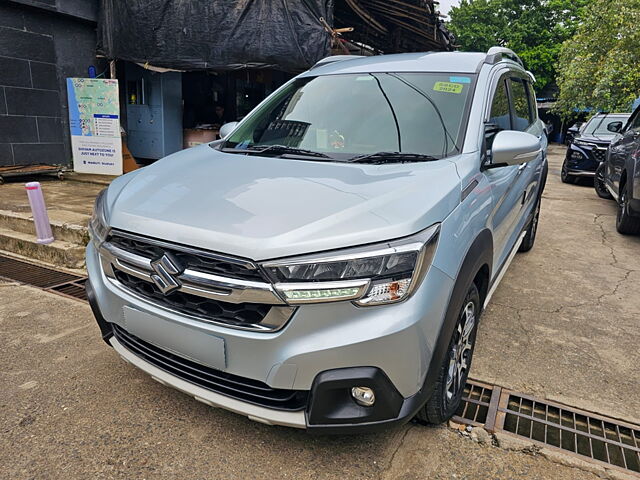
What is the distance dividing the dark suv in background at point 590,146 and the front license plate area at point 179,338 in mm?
9446

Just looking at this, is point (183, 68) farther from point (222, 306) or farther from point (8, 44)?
point (222, 306)

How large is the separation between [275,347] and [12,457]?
1.32m

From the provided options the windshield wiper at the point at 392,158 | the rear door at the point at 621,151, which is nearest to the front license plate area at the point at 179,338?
the windshield wiper at the point at 392,158

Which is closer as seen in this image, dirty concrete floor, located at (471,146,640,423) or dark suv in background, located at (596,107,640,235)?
dirty concrete floor, located at (471,146,640,423)

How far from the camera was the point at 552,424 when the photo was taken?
2301 millimetres

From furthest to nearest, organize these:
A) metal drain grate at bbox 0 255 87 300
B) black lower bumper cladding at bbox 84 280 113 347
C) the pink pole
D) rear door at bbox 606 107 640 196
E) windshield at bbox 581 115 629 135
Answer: windshield at bbox 581 115 629 135 → rear door at bbox 606 107 640 196 → the pink pole → metal drain grate at bbox 0 255 87 300 → black lower bumper cladding at bbox 84 280 113 347

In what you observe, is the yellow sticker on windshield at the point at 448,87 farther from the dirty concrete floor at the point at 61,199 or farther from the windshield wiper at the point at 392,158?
the dirty concrete floor at the point at 61,199

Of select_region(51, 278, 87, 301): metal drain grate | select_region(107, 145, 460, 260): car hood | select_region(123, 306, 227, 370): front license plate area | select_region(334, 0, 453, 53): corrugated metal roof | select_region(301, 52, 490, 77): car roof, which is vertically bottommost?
select_region(51, 278, 87, 301): metal drain grate

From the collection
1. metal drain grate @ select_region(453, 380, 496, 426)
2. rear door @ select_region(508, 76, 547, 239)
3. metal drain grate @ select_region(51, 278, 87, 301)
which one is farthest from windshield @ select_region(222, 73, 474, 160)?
metal drain grate @ select_region(51, 278, 87, 301)

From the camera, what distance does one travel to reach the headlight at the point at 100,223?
206 centimetres

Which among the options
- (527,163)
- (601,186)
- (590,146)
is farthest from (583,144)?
(527,163)

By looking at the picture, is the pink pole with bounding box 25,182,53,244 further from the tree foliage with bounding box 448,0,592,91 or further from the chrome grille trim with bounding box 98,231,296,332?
the tree foliage with bounding box 448,0,592,91

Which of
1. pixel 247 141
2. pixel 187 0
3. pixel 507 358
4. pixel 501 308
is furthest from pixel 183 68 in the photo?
pixel 507 358

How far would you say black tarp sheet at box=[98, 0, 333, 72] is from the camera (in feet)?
23.2
